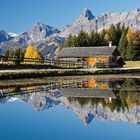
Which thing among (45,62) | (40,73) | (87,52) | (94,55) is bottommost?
(40,73)

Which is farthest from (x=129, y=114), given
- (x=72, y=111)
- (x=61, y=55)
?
(x=61, y=55)

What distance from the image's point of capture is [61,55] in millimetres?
120812

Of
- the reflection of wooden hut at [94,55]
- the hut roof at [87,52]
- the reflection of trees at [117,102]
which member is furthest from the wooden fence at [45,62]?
the reflection of trees at [117,102]

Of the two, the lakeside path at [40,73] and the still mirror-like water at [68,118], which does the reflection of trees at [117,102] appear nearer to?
the still mirror-like water at [68,118]

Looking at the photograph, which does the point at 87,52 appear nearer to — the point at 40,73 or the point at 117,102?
the point at 40,73

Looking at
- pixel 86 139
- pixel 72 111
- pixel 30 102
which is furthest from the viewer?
pixel 30 102

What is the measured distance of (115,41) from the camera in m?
161

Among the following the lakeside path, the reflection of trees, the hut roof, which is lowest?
the lakeside path

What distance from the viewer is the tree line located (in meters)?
140

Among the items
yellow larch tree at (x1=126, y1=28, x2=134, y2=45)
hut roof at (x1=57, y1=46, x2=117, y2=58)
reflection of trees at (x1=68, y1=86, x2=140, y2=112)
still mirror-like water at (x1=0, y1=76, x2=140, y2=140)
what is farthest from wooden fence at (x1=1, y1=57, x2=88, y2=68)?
yellow larch tree at (x1=126, y1=28, x2=134, y2=45)

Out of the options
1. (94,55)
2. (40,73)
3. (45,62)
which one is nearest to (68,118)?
(40,73)

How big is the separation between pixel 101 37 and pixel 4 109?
137m

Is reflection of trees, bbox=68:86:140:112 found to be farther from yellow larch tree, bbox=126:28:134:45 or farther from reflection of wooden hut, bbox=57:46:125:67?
yellow larch tree, bbox=126:28:134:45

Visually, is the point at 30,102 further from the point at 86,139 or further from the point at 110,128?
the point at 86,139
